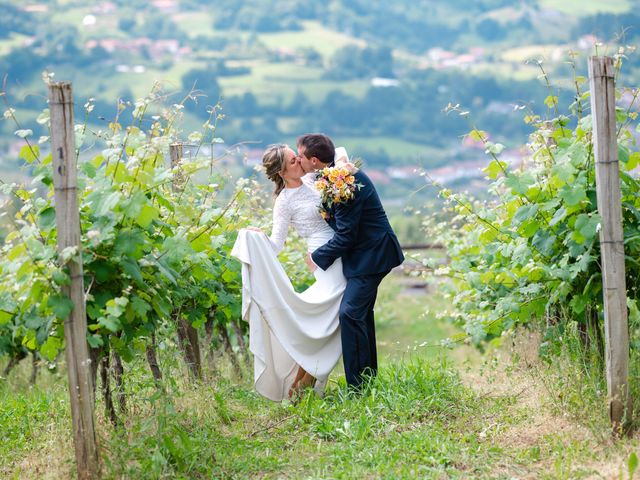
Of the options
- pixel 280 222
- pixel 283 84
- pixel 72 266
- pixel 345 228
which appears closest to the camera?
pixel 72 266

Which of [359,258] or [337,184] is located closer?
[337,184]

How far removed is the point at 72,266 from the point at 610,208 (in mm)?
3017

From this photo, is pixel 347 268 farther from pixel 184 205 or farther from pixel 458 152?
pixel 458 152

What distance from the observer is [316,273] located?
6.82 m

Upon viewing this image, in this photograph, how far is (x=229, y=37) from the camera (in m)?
130

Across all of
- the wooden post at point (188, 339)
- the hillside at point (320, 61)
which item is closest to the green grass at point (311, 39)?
the hillside at point (320, 61)

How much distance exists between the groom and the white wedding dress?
15cm

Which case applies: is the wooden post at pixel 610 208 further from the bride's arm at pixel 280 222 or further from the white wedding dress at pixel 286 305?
the bride's arm at pixel 280 222

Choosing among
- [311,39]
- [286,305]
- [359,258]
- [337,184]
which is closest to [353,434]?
[286,305]

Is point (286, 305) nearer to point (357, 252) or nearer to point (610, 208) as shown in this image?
point (357, 252)

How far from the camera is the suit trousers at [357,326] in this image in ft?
21.5

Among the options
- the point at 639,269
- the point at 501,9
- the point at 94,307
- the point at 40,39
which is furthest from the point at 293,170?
the point at 501,9

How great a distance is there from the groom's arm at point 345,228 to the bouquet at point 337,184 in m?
0.07

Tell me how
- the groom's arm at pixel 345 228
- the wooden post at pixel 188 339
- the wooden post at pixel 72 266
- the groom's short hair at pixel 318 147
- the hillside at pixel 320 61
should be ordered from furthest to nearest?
the hillside at pixel 320 61, the wooden post at pixel 188 339, the groom's short hair at pixel 318 147, the groom's arm at pixel 345 228, the wooden post at pixel 72 266
